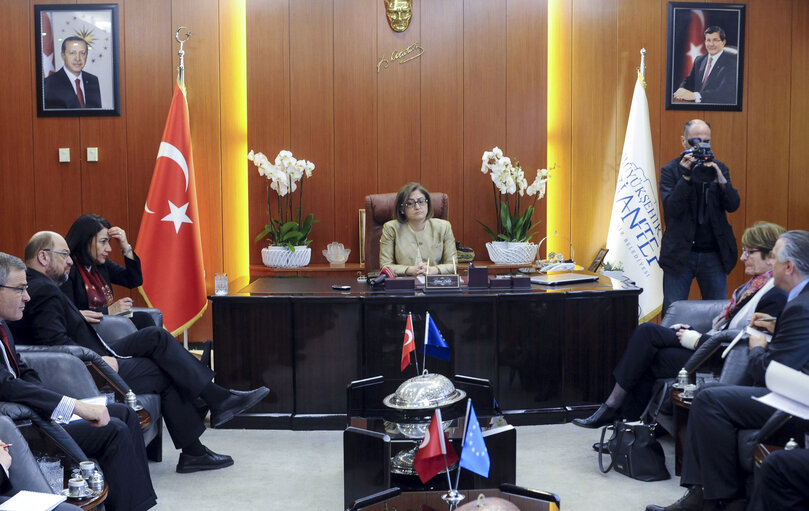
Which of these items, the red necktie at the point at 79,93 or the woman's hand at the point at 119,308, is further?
the red necktie at the point at 79,93

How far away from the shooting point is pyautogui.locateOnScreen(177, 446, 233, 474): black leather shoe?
3779mm

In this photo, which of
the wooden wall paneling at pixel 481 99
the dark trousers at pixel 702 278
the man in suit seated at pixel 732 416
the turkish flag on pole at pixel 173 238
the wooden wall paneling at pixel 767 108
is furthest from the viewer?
the wooden wall paneling at pixel 767 108

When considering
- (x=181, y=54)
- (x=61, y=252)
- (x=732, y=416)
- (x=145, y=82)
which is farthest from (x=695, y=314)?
(x=145, y=82)

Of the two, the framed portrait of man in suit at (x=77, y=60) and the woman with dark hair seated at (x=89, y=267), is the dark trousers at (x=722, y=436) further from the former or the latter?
the framed portrait of man in suit at (x=77, y=60)

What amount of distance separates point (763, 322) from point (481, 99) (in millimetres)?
3480

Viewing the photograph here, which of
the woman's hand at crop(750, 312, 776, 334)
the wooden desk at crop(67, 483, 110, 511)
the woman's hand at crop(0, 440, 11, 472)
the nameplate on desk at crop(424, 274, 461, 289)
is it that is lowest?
the wooden desk at crop(67, 483, 110, 511)

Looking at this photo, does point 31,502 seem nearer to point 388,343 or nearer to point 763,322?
point 388,343

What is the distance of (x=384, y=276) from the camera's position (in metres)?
4.59

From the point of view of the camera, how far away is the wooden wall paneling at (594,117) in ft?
20.9

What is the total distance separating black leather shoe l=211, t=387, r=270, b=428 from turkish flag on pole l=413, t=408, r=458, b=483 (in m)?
1.84

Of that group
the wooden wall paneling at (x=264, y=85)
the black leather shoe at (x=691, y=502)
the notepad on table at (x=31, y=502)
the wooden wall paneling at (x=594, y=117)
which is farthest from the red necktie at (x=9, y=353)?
the wooden wall paneling at (x=594, y=117)

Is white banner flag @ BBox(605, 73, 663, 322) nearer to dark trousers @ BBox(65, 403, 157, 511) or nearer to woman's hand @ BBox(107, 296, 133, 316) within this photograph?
woman's hand @ BBox(107, 296, 133, 316)

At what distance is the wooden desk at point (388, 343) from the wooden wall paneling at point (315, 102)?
1.91 meters

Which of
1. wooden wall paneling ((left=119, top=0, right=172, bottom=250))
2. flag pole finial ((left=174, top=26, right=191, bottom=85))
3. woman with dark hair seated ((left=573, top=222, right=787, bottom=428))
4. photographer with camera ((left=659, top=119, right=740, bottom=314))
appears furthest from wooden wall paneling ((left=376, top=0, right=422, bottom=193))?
woman with dark hair seated ((left=573, top=222, right=787, bottom=428))
